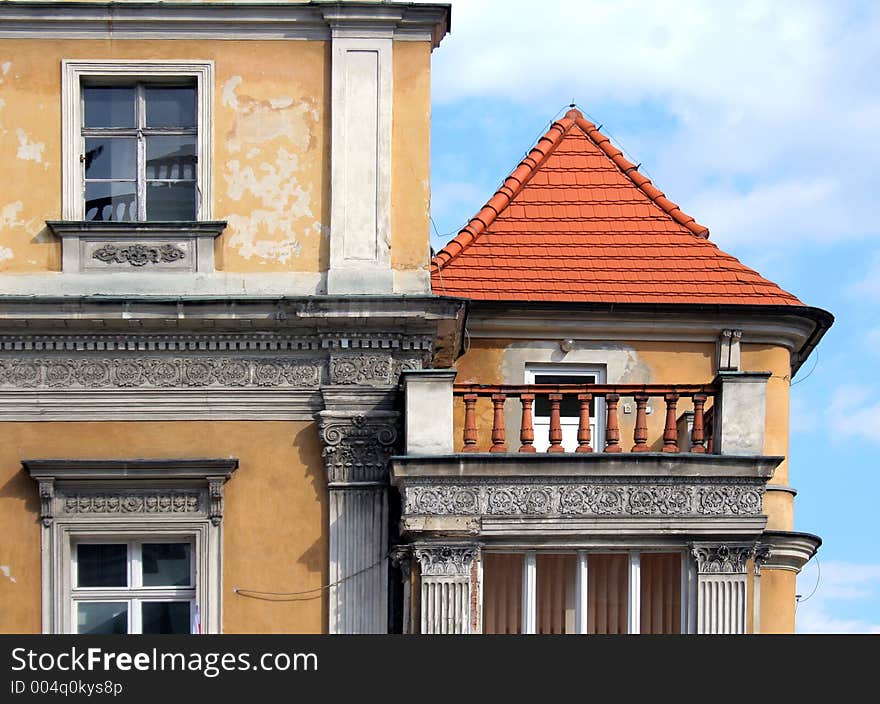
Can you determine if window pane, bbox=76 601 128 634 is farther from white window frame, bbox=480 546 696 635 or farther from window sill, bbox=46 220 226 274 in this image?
white window frame, bbox=480 546 696 635

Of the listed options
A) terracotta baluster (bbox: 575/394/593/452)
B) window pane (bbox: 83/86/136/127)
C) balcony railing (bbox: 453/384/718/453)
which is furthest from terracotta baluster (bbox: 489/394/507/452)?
window pane (bbox: 83/86/136/127)

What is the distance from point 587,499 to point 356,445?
2.39 metres

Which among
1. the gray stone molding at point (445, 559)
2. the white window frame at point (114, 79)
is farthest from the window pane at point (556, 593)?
the white window frame at point (114, 79)

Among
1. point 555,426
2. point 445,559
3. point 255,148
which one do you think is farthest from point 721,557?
point 255,148

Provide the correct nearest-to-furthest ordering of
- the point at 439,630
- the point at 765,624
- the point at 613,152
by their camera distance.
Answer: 1. the point at 439,630
2. the point at 765,624
3. the point at 613,152

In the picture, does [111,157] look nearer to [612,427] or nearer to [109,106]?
[109,106]

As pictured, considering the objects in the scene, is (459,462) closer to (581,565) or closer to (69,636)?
(581,565)

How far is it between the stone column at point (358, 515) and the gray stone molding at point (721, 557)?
3047 mm

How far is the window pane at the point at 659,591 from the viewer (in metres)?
24.1

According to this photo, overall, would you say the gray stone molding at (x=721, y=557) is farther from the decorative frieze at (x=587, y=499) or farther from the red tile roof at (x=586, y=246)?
the red tile roof at (x=586, y=246)

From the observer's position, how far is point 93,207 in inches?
997

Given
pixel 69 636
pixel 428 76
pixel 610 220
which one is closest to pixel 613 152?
pixel 610 220

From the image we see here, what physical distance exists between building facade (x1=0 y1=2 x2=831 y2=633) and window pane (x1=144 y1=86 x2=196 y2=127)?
2cm

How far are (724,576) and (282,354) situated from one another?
4852mm
